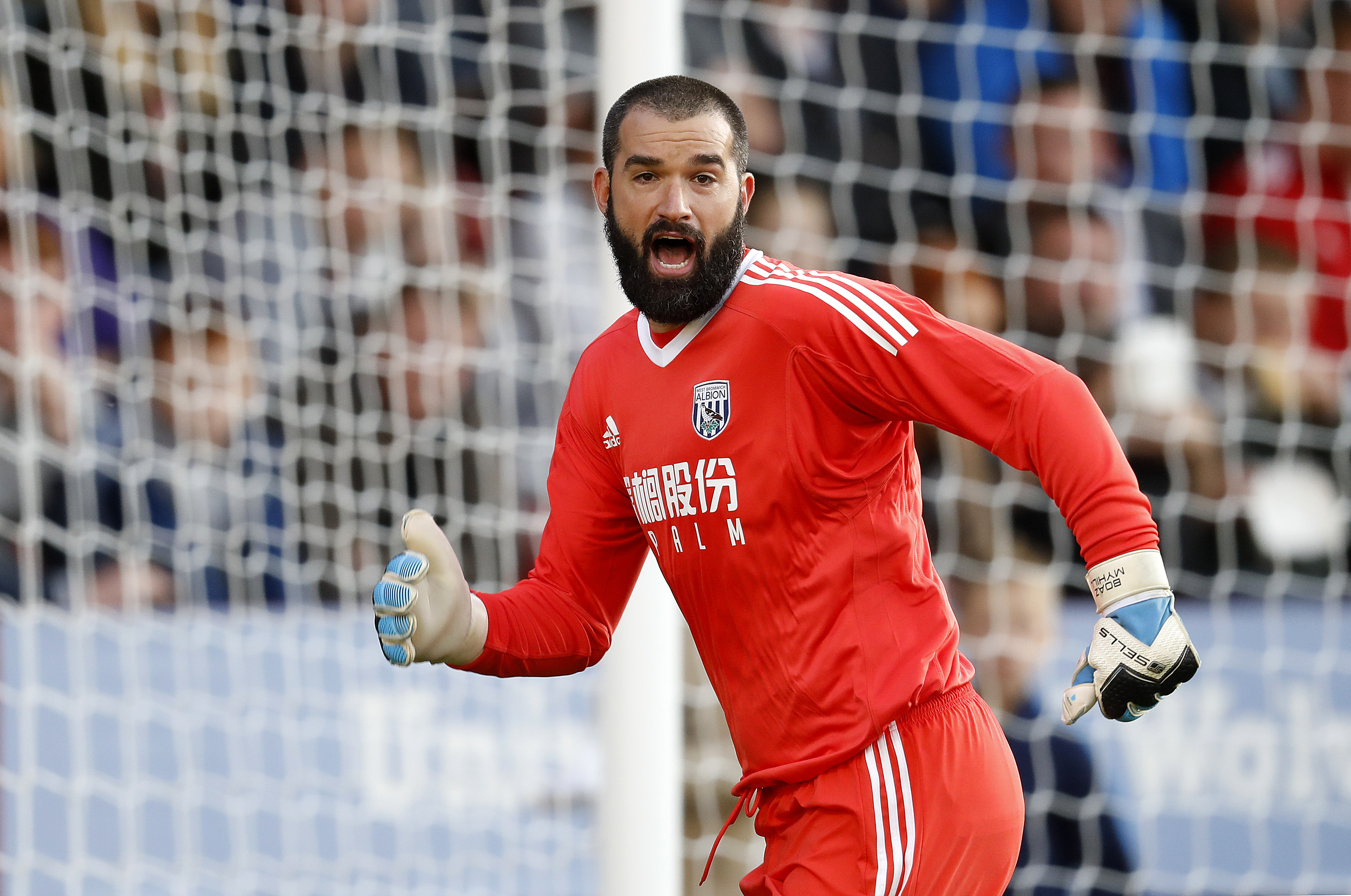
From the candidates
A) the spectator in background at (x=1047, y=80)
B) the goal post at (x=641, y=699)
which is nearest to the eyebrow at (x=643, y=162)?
the goal post at (x=641, y=699)

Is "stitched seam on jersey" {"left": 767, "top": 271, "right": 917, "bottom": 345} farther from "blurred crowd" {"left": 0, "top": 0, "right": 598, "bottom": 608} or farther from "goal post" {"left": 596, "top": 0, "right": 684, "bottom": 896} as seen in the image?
"blurred crowd" {"left": 0, "top": 0, "right": 598, "bottom": 608}

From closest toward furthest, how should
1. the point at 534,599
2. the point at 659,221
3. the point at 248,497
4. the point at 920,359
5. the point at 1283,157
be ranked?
the point at 920,359
the point at 659,221
the point at 534,599
the point at 248,497
the point at 1283,157

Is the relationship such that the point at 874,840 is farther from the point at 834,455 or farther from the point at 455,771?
the point at 455,771

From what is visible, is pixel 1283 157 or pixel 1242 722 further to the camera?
pixel 1283 157

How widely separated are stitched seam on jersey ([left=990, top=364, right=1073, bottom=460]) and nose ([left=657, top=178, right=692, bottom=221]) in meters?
0.51

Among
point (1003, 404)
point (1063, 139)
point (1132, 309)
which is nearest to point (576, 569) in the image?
point (1003, 404)

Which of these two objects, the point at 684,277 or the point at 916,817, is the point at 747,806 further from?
the point at 684,277

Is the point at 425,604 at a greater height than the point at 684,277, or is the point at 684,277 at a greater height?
→ the point at 684,277

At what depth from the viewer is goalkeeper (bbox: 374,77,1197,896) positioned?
1.81m

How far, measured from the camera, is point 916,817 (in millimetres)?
1812

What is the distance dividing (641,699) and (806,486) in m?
1.39

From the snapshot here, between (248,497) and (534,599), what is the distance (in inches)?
103

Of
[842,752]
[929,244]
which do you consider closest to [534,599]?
[842,752]

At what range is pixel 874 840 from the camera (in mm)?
1807
